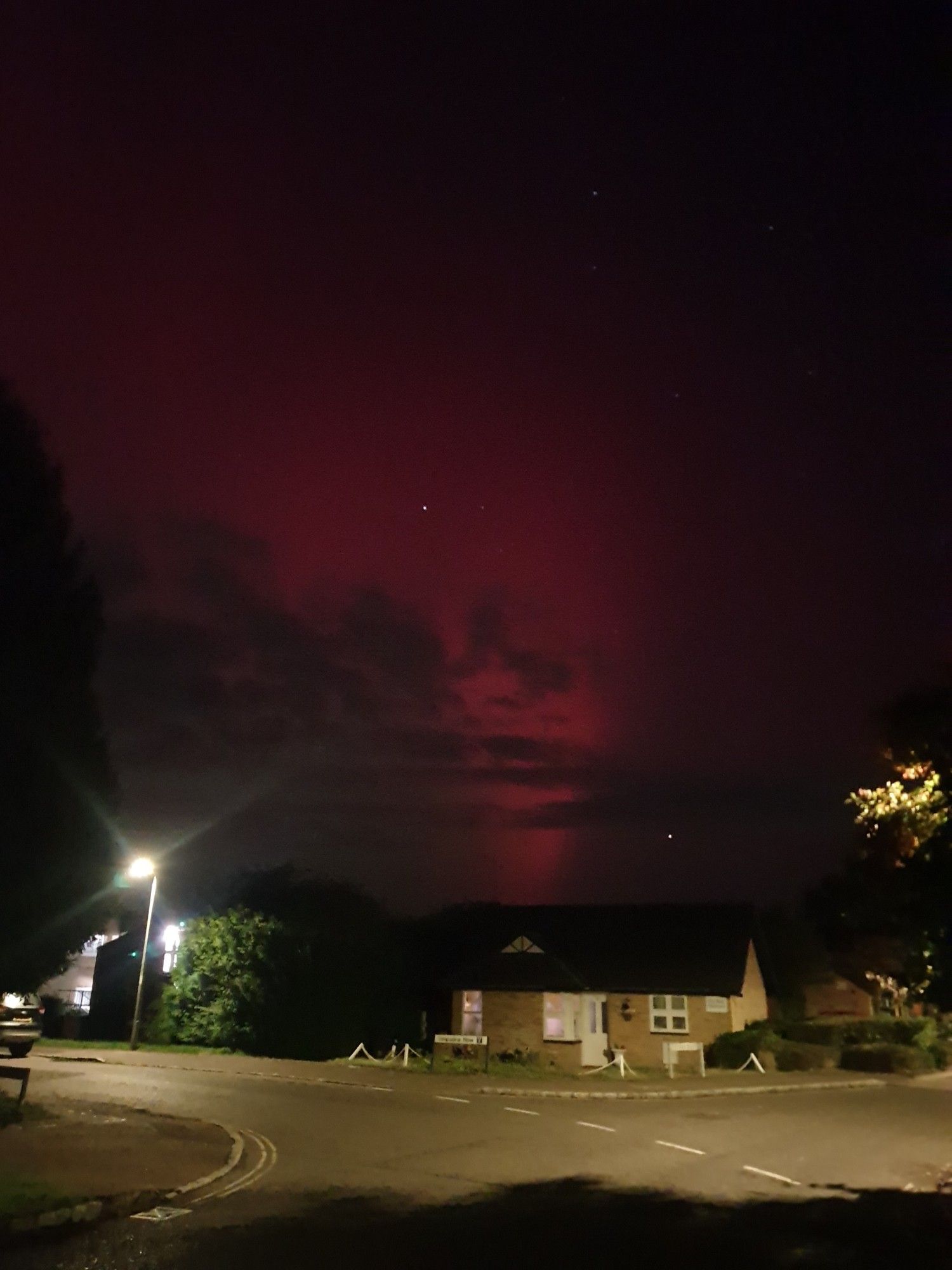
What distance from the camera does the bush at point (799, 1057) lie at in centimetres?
3328

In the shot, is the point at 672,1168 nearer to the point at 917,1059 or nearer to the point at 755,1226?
the point at 755,1226

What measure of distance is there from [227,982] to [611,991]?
13.7 meters

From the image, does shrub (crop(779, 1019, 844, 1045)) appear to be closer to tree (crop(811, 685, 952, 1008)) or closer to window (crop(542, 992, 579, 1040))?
window (crop(542, 992, 579, 1040))

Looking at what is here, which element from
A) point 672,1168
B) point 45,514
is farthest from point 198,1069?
point 45,514

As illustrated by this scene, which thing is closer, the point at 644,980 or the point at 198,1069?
the point at 198,1069

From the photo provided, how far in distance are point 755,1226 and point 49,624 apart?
1066cm

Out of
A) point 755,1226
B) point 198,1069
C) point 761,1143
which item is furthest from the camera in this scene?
point 198,1069

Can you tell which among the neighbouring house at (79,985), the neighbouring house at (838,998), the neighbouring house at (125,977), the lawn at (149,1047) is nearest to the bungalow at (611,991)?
the lawn at (149,1047)

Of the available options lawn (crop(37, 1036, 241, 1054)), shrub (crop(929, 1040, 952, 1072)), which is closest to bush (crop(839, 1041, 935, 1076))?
shrub (crop(929, 1040, 952, 1072))

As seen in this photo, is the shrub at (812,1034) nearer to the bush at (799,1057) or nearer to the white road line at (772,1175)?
the bush at (799,1057)

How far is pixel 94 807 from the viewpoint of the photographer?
14945 millimetres

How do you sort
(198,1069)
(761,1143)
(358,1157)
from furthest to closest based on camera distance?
1. (198,1069)
2. (761,1143)
3. (358,1157)

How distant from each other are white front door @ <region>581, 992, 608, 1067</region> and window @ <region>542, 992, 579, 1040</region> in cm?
46

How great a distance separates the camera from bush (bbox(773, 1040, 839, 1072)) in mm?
33281
